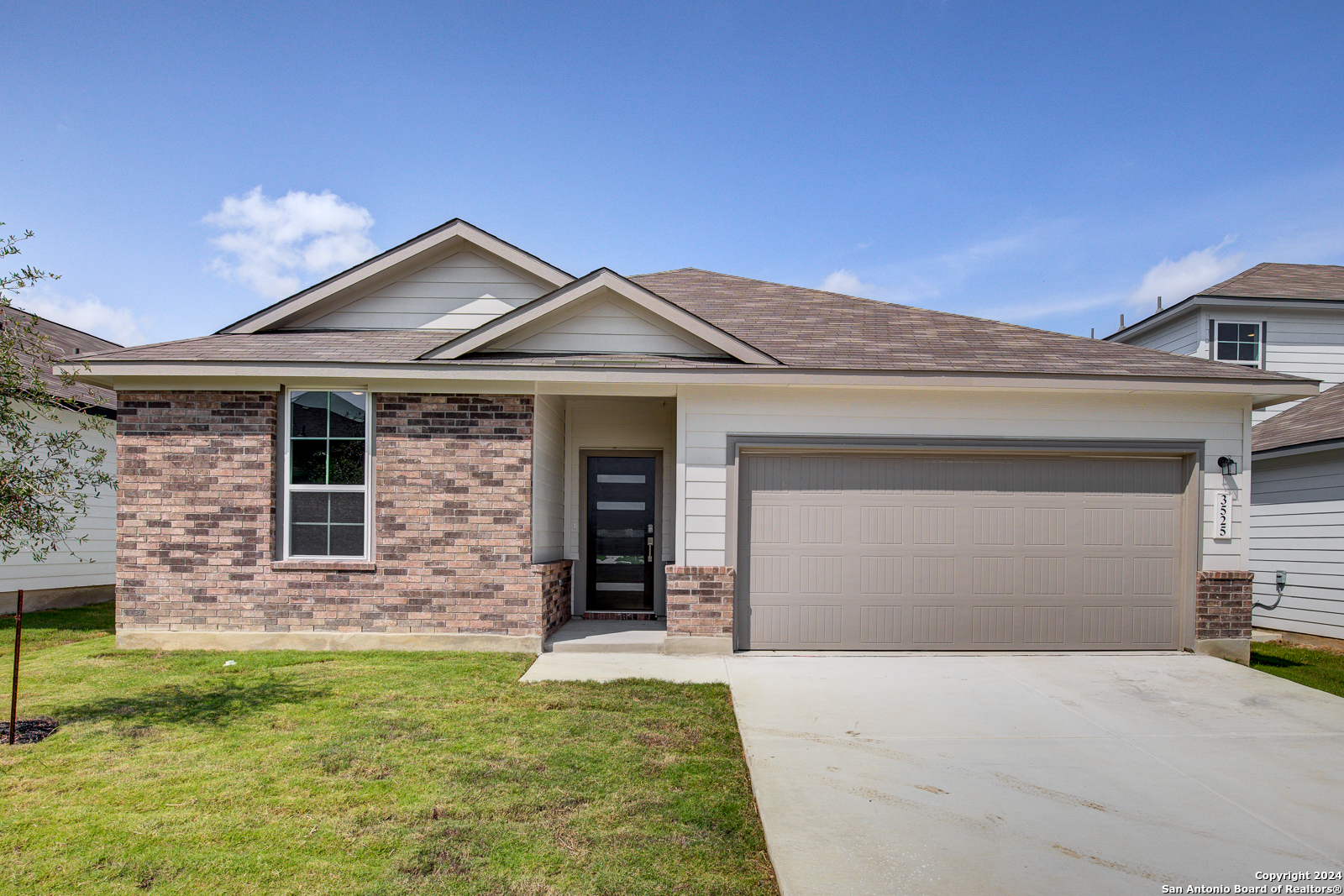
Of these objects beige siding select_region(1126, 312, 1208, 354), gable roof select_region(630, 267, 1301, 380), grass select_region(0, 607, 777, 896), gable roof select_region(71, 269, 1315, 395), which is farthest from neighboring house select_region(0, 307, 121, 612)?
beige siding select_region(1126, 312, 1208, 354)


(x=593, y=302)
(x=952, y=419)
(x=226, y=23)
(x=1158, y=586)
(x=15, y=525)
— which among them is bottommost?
(x=1158, y=586)

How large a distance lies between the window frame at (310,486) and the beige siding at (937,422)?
A: 3511 millimetres

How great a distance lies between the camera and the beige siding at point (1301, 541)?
32.4ft

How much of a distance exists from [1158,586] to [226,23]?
13.3m

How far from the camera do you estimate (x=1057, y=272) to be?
22.2 metres

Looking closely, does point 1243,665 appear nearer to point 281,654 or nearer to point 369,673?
point 369,673

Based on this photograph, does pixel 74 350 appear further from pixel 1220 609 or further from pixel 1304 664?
pixel 1304 664

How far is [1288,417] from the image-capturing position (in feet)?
38.9

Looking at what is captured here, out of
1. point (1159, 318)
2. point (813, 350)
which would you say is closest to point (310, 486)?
point (813, 350)

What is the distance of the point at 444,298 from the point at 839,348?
527 centimetres

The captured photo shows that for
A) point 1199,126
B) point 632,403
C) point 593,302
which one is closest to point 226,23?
point 593,302

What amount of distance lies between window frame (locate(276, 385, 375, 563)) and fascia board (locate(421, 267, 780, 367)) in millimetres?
1142

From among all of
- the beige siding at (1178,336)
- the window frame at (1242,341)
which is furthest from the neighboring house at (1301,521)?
the beige siding at (1178,336)

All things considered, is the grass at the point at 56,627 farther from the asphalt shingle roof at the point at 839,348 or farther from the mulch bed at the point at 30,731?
the asphalt shingle roof at the point at 839,348
